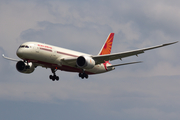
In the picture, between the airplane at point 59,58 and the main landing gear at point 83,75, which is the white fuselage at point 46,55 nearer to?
the airplane at point 59,58

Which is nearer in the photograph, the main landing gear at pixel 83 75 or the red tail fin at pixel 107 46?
the main landing gear at pixel 83 75

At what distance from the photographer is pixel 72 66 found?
5531 centimetres

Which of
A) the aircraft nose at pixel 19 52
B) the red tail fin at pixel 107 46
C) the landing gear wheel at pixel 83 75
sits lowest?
the landing gear wheel at pixel 83 75

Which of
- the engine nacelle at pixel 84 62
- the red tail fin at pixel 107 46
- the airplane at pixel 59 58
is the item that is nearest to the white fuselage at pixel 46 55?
the airplane at pixel 59 58

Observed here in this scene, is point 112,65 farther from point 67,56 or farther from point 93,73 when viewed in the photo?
point 67,56

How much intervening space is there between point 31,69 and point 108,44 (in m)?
17.0

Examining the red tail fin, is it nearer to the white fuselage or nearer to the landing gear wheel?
the white fuselage

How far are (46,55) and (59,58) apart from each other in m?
2.65

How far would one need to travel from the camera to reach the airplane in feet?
165

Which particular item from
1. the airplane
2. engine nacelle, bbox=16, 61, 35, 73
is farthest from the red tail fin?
engine nacelle, bbox=16, 61, 35, 73

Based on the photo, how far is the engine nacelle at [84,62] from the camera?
5269cm

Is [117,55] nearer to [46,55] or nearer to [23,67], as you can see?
[46,55]

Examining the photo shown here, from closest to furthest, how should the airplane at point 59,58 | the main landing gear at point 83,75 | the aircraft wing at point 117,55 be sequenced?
the airplane at point 59,58, the aircraft wing at point 117,55, the main landing gear at point 83,75

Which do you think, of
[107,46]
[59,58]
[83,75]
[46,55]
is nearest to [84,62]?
[59,58]
